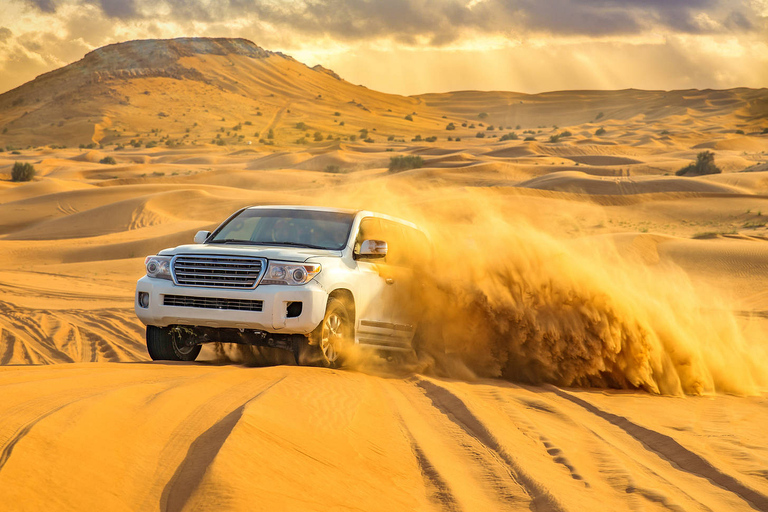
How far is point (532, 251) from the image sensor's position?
29.6 feet

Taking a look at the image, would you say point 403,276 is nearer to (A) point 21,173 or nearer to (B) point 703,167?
(B) point 703,167

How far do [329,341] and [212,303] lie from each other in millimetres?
1137

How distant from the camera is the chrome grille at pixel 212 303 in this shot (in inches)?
285

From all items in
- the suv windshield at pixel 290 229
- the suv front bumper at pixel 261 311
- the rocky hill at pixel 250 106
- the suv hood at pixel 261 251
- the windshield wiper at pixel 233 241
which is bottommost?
the suv front bumper at pixel 261 311

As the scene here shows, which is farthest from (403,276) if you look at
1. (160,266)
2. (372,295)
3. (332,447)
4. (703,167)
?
(703,167)

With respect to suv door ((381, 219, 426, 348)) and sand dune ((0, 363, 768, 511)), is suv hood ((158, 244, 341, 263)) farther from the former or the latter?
sand dune ((0, 363, 768, 511))

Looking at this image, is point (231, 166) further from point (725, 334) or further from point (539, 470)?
point (539, 470)

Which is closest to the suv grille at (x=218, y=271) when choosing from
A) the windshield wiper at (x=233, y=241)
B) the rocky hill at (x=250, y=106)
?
the windshield wiper at (x=233, y=241)

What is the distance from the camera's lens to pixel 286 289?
7215 mm

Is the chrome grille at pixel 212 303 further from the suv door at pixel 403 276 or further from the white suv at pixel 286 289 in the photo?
the suv door at pixel 403 276

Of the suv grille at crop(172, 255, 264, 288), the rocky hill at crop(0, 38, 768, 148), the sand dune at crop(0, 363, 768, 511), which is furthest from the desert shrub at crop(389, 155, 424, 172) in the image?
the sand dune at crop(0, 363, 768, 511)

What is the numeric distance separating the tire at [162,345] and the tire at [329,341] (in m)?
1.38

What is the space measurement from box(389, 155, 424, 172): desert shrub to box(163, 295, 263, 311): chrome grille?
34323 millimetres

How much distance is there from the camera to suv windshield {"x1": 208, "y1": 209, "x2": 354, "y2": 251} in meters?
8.33
